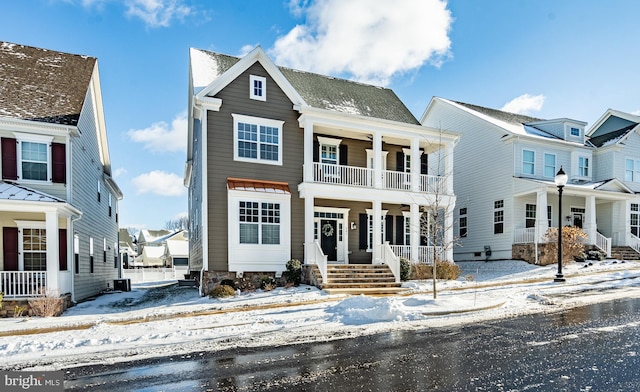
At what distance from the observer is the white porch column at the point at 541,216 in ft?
68.1

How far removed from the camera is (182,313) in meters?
11.0

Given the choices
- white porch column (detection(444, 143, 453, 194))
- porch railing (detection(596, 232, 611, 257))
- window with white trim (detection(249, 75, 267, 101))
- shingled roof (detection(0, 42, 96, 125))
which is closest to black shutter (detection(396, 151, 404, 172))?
white porch column (detection(444, 143, 453, 194))

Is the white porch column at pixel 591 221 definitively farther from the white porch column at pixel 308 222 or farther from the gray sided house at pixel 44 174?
the gray sided house at pixel 44 174

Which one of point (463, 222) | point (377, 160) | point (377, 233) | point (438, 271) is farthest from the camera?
point (463, 222)

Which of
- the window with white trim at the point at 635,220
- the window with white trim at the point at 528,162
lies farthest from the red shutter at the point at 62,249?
the window with white trim at the point at 635,220

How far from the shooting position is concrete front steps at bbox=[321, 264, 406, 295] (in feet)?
47.2

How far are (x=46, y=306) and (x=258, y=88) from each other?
11121 mm

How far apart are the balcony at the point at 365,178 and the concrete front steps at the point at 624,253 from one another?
12152mm

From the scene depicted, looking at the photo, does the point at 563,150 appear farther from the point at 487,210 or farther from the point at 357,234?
the point at 357,234

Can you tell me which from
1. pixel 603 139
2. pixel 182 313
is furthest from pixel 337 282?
pixel 603 139

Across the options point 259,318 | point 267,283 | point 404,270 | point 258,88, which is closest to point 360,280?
point 404,270

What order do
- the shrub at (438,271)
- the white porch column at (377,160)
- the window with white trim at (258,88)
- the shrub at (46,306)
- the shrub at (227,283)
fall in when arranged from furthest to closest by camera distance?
the white porch column at (377,160)
the shrub at (438,271)
the window with white trim at (258,88)
the shrub at (227,283)
the shrub at (46,306)

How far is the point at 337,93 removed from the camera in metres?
20.5

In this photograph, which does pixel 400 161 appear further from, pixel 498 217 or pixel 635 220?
pixel 635 220
